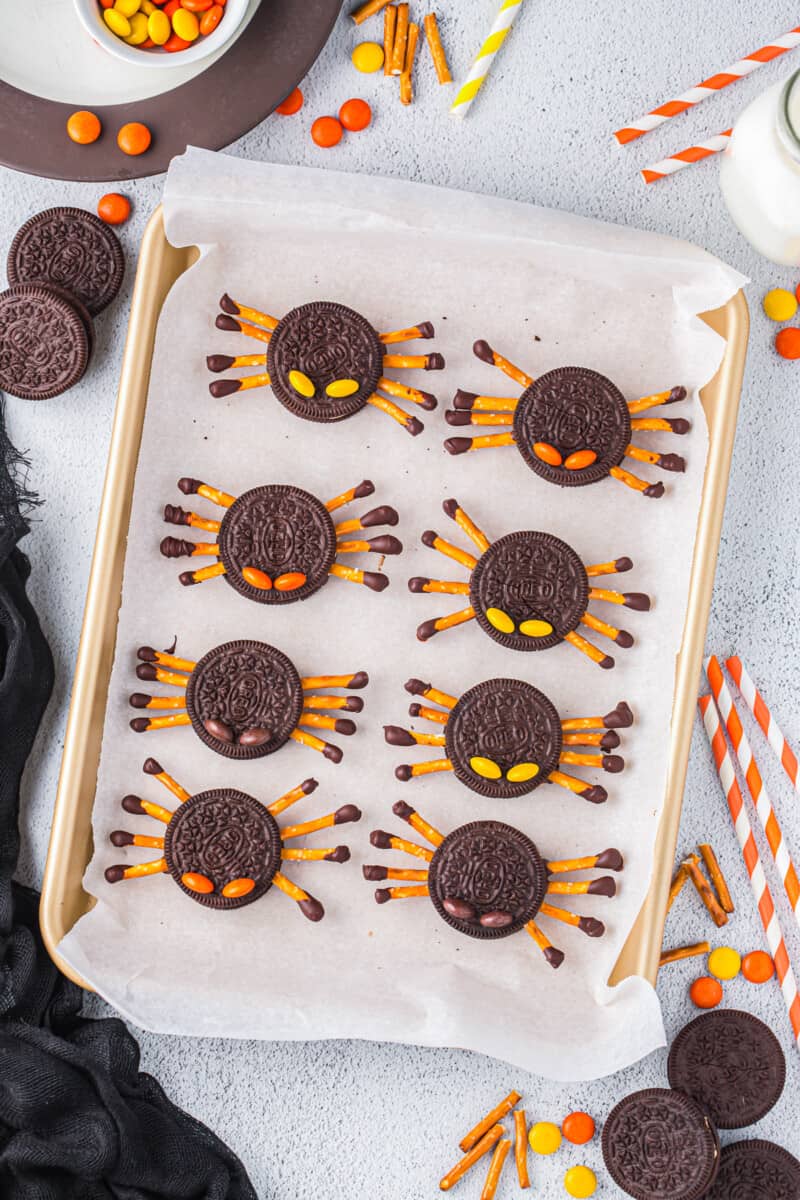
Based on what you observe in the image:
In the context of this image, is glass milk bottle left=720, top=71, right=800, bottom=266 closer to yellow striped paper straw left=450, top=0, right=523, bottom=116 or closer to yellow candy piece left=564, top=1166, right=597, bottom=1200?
yellow striped paper straw left=450, top=0, right=523, bottom=116

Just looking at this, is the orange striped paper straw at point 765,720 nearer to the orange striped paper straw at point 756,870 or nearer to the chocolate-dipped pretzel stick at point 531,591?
the orange striped paper straw at point 756,870

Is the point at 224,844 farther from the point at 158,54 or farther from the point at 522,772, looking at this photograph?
the point at 158,54

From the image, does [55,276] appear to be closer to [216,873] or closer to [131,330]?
[131,330]

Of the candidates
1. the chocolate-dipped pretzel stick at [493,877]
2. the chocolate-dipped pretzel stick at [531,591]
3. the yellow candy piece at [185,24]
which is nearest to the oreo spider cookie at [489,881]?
the chocolate-dipped pretzel stick at [493,877]

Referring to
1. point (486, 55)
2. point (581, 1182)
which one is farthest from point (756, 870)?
point (486, 55)

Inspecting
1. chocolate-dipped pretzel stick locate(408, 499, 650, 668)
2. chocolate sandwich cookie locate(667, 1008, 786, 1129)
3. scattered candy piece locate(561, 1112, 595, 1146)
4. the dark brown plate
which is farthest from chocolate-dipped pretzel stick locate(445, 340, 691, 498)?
scattered candy piece locate(561, 1112, 595, 1146)

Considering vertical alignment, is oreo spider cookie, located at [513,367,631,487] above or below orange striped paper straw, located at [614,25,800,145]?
below
